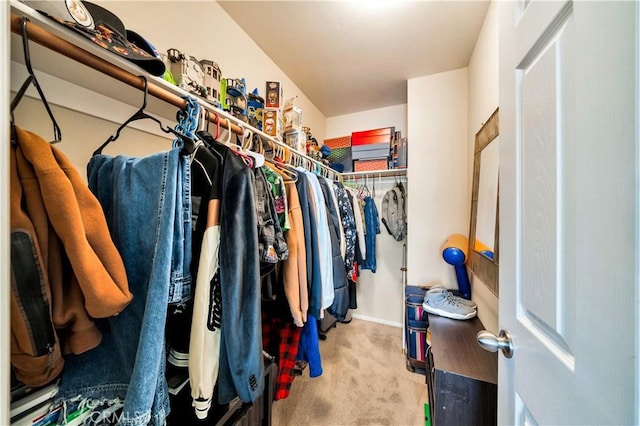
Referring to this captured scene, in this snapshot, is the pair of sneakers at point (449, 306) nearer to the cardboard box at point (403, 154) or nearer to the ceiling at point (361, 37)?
the cardboard box at point (403, 154)

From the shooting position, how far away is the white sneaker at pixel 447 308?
1375 mm

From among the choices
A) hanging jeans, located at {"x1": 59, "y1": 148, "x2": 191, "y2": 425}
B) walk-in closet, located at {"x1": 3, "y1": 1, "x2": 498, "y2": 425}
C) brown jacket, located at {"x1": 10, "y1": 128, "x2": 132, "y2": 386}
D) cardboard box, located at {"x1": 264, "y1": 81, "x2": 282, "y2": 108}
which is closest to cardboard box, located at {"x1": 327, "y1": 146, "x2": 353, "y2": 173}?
cardboard box, located at {"x1": 264, "y1": 81, "x2": 282, "y2": 108}

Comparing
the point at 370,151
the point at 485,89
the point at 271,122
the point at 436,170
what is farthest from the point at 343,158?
the point at 485,89

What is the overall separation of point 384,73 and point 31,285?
97.0 inches

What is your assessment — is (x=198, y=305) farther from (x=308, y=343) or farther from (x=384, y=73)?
(x=384, y=73)

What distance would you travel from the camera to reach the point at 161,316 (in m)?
0.50

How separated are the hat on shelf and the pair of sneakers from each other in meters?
1.86

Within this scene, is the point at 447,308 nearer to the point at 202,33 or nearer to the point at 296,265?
the point at 296,265

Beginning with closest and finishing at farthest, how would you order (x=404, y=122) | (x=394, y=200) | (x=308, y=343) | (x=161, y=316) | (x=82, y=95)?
(x=161, y=316) < (x=82, y=95) < (x=308, y=343) < (x=394, y=200) < (x=404, y=122)

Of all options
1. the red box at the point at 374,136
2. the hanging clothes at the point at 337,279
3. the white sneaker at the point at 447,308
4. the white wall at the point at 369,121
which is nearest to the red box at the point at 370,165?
the red box at the point at 374,136

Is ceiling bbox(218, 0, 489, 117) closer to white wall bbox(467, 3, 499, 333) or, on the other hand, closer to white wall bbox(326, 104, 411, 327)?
white wall bbox(467, 3, 499, 333)

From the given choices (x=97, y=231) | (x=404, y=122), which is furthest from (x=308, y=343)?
(x=404, y=122)

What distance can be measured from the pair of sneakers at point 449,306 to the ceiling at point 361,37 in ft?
6.32

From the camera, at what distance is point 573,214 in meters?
0.35
